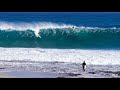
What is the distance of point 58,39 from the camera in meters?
4.61

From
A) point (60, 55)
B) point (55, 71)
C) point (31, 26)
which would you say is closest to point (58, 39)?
point (60, 55)

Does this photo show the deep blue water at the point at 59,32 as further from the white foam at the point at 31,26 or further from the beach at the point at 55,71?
the beach at the point at 55,71

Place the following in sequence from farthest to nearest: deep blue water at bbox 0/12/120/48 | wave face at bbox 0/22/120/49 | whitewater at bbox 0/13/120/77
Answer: wave face at bbox 0/22/120/49 → deep blue water at bbox 0/12/120/48 → whitewater at bbox 0/13/120/77

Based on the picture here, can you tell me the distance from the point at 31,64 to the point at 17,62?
0.17 metres

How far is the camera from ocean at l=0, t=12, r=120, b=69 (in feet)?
13.8

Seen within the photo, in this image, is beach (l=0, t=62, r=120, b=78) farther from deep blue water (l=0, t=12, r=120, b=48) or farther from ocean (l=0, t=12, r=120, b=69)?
deep blue water (l=0, t=12, r=120, b=48)

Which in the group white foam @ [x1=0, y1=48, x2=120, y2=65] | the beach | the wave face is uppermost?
the wave face

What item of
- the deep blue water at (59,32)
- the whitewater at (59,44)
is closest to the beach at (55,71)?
the whitewater at (59,44)

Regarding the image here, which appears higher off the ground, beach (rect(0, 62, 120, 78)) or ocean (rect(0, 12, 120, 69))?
ocean (rect(0, 12, 120, 69))

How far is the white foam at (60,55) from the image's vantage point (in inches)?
166

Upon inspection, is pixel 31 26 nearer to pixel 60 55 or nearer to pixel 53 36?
pixel 53 36

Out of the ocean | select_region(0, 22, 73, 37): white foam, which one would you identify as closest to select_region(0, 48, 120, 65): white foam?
the ocean

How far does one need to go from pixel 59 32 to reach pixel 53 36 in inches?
5.0
